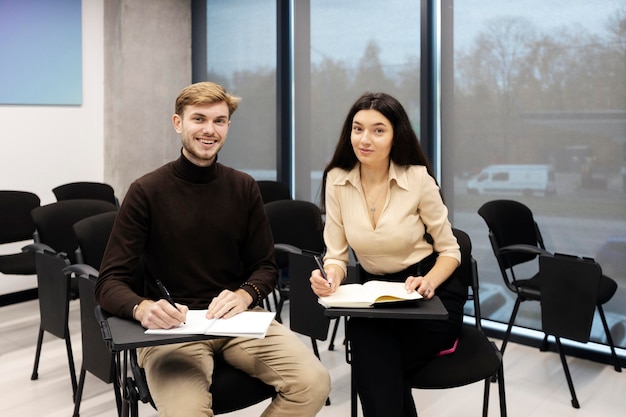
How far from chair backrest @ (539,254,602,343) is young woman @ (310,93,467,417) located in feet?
3.22

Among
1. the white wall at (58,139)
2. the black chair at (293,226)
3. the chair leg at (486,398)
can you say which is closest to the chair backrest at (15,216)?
the white wall at (58,139)

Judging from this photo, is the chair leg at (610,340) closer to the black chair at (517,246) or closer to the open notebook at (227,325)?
the black chair at (517,246)

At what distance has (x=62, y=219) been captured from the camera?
3.63 meters

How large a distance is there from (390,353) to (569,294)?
57.3 inches

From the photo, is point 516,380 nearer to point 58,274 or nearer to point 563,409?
point 563,409

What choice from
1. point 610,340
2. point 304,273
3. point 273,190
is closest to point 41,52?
point 273,190

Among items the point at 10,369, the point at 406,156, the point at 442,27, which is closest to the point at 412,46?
the point at 442,27

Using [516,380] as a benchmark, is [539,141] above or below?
above

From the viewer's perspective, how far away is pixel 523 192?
13.1 feet

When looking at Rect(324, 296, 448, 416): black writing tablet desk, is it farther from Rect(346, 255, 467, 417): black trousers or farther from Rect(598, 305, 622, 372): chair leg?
Rect(598, 305, 622, 372): chair leg

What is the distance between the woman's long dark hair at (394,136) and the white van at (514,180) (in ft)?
5.83

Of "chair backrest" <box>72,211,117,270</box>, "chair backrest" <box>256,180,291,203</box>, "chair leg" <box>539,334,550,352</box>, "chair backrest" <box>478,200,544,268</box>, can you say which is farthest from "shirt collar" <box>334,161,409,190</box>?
"chair backrest" <box>256,180,291,203</box>

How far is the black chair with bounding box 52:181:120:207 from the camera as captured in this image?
4543 millimetres

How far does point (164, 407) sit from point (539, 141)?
9.48 feet
